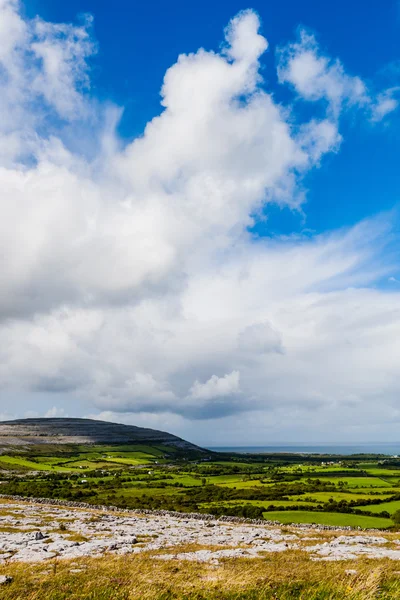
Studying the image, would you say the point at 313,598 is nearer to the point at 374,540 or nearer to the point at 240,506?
the point at 374,540

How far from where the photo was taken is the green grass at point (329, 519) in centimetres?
7315

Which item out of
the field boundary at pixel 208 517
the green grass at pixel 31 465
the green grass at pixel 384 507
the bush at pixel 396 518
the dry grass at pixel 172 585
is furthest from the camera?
Answer: the green grass at pixel 31 465

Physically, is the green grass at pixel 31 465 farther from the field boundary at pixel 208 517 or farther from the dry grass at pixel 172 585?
the dry grass at pixel 172 585

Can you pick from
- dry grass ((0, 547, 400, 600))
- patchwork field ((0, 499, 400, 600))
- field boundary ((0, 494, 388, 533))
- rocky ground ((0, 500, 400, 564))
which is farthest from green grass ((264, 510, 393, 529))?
dry grass ((0, 547, 400, 600))

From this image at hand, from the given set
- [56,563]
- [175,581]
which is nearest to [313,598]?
[175,581]

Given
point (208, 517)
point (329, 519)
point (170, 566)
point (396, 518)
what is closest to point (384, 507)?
point (396, 518)

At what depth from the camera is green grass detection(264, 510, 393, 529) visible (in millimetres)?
73150

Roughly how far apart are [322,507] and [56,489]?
79.6m

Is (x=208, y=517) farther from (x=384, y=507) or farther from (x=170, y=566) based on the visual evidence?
(x=170, y=566)

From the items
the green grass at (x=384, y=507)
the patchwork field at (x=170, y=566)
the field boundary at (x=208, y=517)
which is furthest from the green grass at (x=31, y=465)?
the green grass at (x=384, y=507)

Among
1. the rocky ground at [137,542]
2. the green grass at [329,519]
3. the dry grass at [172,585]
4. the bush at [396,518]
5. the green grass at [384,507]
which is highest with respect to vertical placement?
the dry grass at [172,585]

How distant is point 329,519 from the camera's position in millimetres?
76562

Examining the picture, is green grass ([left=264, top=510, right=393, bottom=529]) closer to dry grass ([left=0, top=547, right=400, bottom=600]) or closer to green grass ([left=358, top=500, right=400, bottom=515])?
green grass ([left=358, top=500, right=400, bottom=515])

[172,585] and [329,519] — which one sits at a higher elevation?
[172,585]
